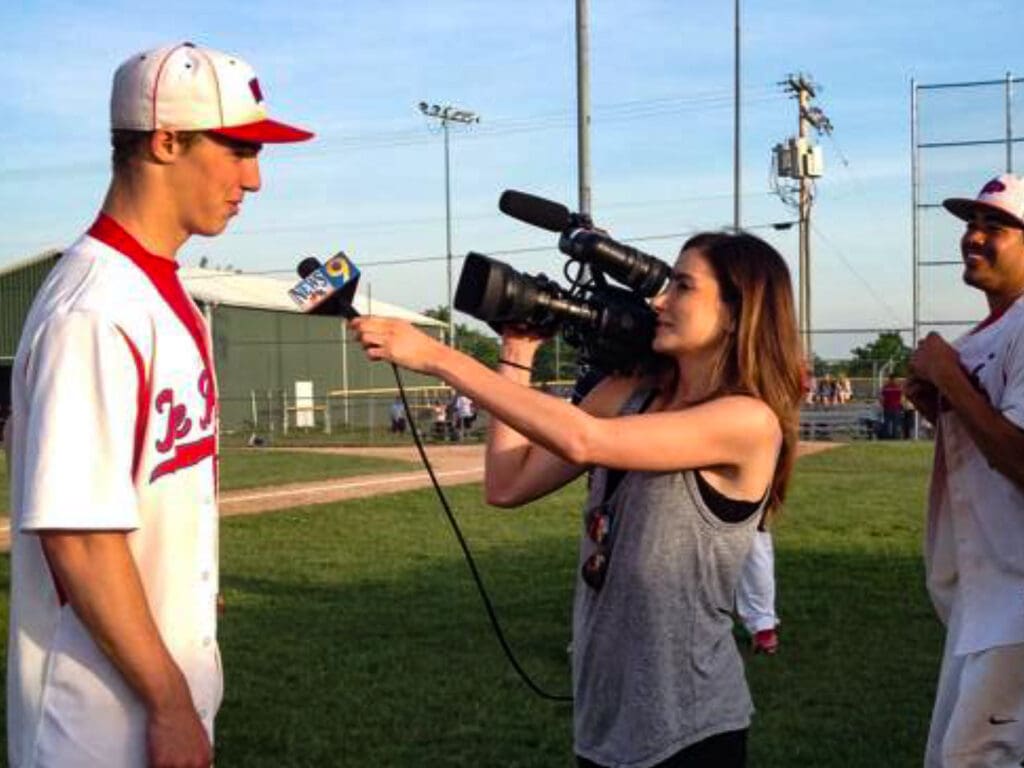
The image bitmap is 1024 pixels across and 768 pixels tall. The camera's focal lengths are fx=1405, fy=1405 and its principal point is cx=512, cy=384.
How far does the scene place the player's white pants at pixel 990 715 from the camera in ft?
12.6

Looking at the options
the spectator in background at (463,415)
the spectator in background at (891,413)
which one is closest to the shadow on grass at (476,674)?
the spectator in background at (891,413)

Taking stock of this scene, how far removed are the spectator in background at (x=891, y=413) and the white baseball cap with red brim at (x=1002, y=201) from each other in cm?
3063

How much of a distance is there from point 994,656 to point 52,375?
2.70m

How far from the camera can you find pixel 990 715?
386 cm

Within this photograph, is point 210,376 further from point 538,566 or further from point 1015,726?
point 538,566

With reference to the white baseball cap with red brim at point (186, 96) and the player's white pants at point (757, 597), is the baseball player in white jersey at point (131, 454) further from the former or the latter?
the player's white pants at point (757, 597)

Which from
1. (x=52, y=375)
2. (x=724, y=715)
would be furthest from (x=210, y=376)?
(x=724, y=715)

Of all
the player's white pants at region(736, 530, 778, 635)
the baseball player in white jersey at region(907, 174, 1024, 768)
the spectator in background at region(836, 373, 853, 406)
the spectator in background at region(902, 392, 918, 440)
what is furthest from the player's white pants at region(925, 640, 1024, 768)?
the spectator in background at region(836, 373, 853, 406)

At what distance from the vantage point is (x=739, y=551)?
3.14 m

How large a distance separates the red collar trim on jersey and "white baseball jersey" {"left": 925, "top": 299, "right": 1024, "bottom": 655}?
237 centimetres

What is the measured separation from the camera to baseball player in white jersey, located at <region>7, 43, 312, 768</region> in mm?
2270

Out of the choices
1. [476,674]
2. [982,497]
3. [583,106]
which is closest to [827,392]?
[583,106]

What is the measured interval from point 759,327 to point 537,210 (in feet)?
2.22

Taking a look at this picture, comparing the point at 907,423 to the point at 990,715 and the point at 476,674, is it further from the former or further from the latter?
the point at 990,715
